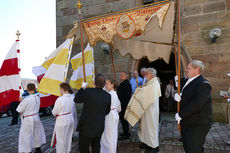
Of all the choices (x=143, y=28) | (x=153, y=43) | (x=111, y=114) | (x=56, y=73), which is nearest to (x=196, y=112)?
(x=111, y=114)

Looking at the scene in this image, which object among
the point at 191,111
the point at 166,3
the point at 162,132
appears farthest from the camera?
the point at 162,132

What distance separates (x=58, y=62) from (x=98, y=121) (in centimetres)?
202

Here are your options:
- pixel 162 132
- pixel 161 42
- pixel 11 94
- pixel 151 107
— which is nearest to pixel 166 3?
pixel 161 42

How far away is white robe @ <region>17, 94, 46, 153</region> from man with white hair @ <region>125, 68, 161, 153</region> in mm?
2026

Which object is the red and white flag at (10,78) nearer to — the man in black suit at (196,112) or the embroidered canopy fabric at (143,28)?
the embroidered canopy fabric at (143,28)

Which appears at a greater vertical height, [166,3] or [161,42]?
[166,3]

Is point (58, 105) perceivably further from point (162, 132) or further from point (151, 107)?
point (162, 132)

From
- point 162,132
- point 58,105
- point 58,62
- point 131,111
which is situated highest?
point 58,62

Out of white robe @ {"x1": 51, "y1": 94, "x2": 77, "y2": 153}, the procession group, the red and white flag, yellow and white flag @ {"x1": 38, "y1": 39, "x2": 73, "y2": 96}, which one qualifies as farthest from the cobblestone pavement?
yellow and white flag @ {"x1": 38, "y1": 39, "x2": 73, "y2": 96}

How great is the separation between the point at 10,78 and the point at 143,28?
10.6 ft

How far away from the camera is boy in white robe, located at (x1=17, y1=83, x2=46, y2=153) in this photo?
3643 mm

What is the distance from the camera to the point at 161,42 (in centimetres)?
432

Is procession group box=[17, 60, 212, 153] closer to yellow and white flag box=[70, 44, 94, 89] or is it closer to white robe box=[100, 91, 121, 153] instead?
white robe box=[100, 91, 121, 153]

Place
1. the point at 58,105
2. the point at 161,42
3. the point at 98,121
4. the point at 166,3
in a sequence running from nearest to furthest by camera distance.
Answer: the point at 98,121
the point at 58,105
the point at 166,3
the point at 161,42
